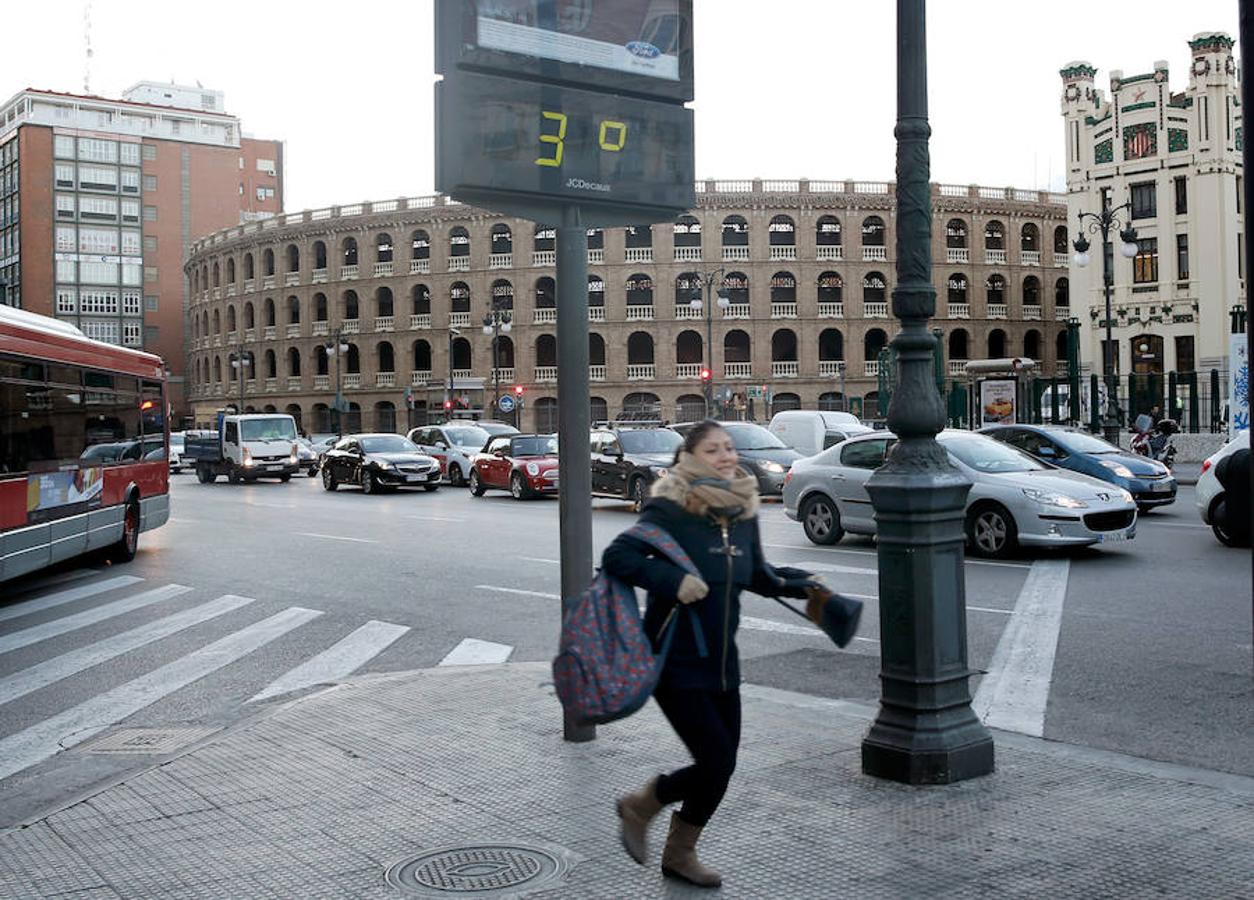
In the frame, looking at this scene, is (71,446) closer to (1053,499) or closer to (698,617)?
(1053,499)

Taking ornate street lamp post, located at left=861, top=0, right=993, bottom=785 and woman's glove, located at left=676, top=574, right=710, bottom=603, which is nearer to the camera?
woman's glove, located at left=676, top=574, right=710, bottom=603

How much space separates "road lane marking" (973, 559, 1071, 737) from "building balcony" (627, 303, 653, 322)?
57.4 m

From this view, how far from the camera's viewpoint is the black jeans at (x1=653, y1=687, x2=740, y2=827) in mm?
4117

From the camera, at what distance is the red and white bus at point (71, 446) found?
1191 centimetres

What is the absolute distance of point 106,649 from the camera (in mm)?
9906

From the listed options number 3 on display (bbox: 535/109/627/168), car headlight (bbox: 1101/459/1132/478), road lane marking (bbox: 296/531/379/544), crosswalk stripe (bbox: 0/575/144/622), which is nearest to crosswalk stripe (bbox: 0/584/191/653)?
crosswalk stripe (bbox: 0/575/144/622)

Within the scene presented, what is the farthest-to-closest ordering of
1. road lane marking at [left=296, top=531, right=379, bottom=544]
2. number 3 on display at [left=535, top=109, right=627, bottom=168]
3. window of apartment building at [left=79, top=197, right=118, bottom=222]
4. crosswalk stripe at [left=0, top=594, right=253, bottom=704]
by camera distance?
window of apartment building at [left=79, top=197, right=118, bottom=222], road lane marking at [left=296, top=531, right=379, bottom=544], crosswalk stripe at [left=0, top=594, right=253, bottom=704], number 3 on display at [left=535, top=109, right=627, bottom=168]

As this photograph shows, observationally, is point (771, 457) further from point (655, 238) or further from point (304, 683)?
point (655, 238)

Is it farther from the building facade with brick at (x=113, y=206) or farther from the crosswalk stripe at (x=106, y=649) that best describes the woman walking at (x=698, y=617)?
the building facade with brick at (x=113, y=206)

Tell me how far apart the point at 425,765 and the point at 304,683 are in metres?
2.93

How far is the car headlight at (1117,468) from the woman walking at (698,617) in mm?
15239

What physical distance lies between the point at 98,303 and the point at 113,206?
26.4 feet

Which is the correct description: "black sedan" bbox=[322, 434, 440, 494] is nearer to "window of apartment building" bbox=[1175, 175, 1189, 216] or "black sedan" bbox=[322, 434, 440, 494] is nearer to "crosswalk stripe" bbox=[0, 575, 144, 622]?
"crosswalk stripe" bbox=[0, 575, 144, 622]

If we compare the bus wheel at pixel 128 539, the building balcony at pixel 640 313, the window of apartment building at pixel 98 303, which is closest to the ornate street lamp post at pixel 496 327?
the building balcony at pixel 640 313
